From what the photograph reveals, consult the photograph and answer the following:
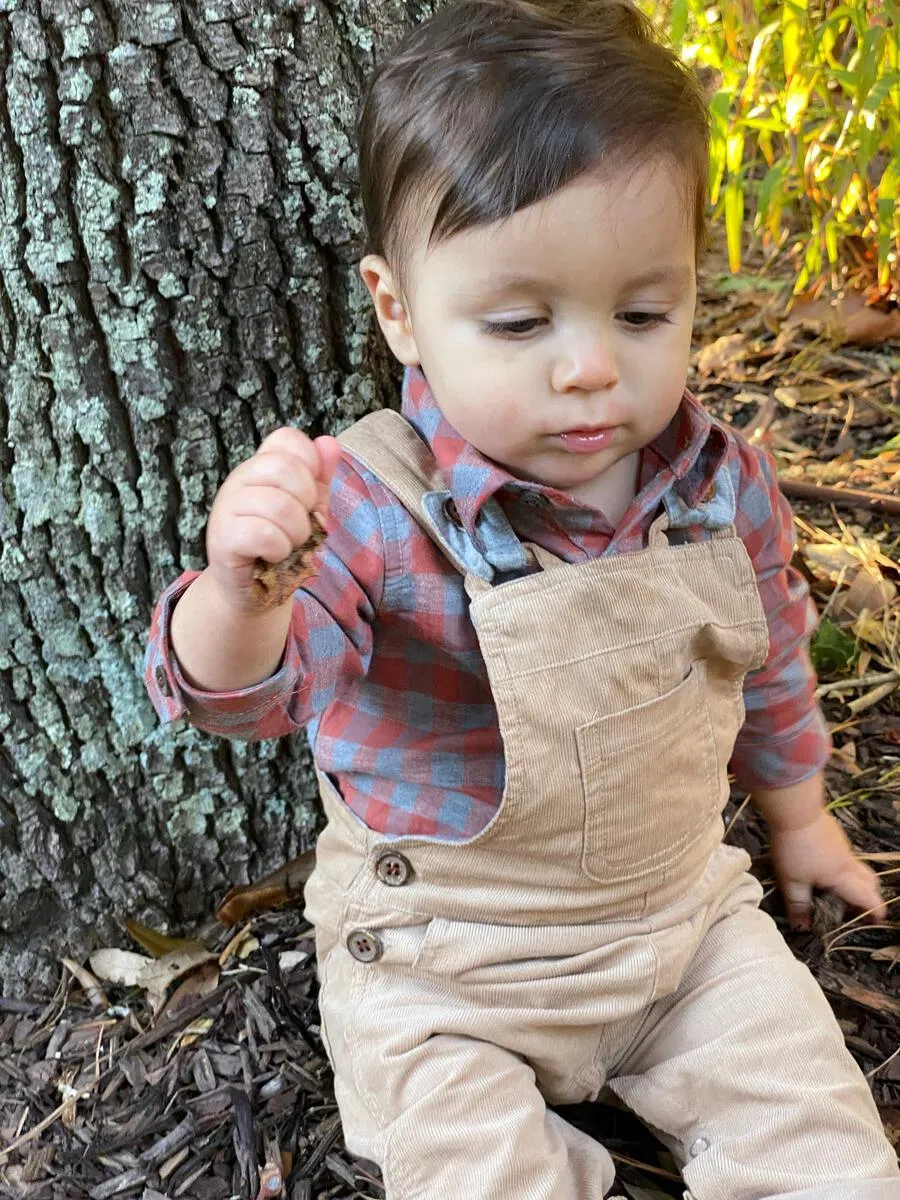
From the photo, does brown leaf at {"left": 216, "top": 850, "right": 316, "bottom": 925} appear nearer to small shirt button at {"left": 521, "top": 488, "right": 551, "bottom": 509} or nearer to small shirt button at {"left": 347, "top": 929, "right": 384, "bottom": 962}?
small shirt button at {"left": 347, "top": 929, "right": 384, "bottom": 962}

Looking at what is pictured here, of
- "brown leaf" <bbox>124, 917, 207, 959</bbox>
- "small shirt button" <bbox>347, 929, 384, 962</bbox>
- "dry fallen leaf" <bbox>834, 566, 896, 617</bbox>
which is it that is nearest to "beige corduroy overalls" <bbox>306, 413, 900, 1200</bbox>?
"small shirt button" <bbox>347, 929, 384, 962</bbox>

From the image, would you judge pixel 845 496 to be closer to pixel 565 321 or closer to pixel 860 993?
pixel 860 993

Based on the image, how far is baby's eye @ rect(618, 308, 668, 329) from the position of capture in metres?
1.20

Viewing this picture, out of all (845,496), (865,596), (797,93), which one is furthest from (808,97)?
(865,596)

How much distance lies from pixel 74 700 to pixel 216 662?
1.96 ft

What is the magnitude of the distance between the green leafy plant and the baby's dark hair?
89cm

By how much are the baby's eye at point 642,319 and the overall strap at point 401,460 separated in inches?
10.4

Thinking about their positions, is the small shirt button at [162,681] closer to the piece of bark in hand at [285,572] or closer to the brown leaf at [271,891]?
the piece of bark in hand at [285,572]

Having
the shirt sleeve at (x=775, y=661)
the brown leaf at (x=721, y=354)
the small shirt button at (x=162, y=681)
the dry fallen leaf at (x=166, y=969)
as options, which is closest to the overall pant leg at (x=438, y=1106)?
the dry fallen leaf at (x=166, y=969)

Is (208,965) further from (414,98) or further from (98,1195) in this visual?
(414,98)

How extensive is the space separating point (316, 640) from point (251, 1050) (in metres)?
0.72

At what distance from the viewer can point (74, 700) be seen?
158 cm

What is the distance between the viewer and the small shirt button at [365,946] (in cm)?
136

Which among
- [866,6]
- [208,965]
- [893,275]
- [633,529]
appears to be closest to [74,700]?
[208,965]
